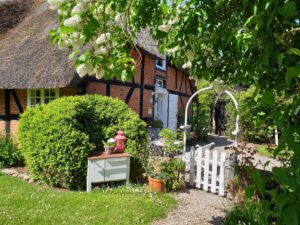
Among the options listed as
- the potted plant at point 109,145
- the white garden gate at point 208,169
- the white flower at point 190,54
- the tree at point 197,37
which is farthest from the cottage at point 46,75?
the white flower at point 190,54

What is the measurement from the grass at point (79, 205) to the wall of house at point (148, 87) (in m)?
3.50

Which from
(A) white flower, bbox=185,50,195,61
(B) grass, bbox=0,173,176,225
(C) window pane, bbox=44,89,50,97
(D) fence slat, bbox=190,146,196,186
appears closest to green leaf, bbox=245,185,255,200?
(A) white flower, bbox=185,50,195,61

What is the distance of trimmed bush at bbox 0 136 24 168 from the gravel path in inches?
169

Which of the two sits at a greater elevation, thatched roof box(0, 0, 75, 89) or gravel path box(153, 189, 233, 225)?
thatched roof box(0, 0, 75, 89)

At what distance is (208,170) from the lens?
5832mm

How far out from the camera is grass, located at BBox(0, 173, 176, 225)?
4.07m

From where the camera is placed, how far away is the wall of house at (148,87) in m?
8.66

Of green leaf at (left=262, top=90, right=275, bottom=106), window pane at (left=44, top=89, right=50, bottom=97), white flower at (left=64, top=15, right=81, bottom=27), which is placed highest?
white flower at (left=64, top=15, right=81, bottom=27)

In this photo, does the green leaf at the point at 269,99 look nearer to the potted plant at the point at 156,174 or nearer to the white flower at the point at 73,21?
the white flower at the point at 73,21

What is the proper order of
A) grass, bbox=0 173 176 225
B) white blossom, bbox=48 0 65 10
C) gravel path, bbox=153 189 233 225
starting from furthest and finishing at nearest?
gravel path, bbox=153 189 233 225, grass, bbox=0 173 176 225, white blossom, bbox=48 0 65 10

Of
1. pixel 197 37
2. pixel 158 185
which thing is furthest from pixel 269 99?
pixel 158 185

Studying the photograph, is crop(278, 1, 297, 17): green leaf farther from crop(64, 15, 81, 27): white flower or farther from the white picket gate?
the white picket gate

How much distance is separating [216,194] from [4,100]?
6694mm

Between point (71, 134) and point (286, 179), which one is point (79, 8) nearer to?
point (286, 179)
